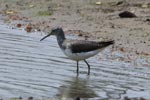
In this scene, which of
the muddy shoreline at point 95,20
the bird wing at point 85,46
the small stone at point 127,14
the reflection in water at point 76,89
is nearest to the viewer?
the reflection in water at point 76,89

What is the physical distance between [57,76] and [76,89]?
816 mm

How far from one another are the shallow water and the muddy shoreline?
2.95ft

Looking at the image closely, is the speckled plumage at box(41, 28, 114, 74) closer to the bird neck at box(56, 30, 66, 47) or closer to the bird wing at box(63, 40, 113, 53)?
the bird wing at box(63, 40, 113, 53)

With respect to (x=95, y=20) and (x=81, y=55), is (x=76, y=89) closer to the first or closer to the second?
(x=81, y=55)

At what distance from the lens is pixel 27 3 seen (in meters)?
19.9

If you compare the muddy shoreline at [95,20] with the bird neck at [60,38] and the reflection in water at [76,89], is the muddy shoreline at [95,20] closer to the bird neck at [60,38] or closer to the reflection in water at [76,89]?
the bird neck at [60,38]

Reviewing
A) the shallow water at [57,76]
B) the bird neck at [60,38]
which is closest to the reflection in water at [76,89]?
the shallow water at [57,76]

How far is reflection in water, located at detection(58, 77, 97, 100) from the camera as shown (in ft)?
32.8

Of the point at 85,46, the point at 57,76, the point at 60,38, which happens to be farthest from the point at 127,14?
the point at 57,76

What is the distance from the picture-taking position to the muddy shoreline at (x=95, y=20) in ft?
45.7

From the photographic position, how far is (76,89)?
34.6ft

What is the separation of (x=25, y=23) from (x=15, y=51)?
396 cm

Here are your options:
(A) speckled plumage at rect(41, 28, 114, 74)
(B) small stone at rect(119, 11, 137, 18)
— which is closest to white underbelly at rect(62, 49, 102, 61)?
(A) speckled plumage at rect(41, 28, 114, 74)

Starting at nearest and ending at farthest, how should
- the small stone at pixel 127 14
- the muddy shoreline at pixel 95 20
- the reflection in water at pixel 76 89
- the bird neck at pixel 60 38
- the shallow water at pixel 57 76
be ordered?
the reflection in water at pixel 76 89 < the shallow water at pixel 57 76 < the bird neck at pixel 60 38 < the muddy shoreline at pixel 95 20 < the small stone at pixel 127 14
